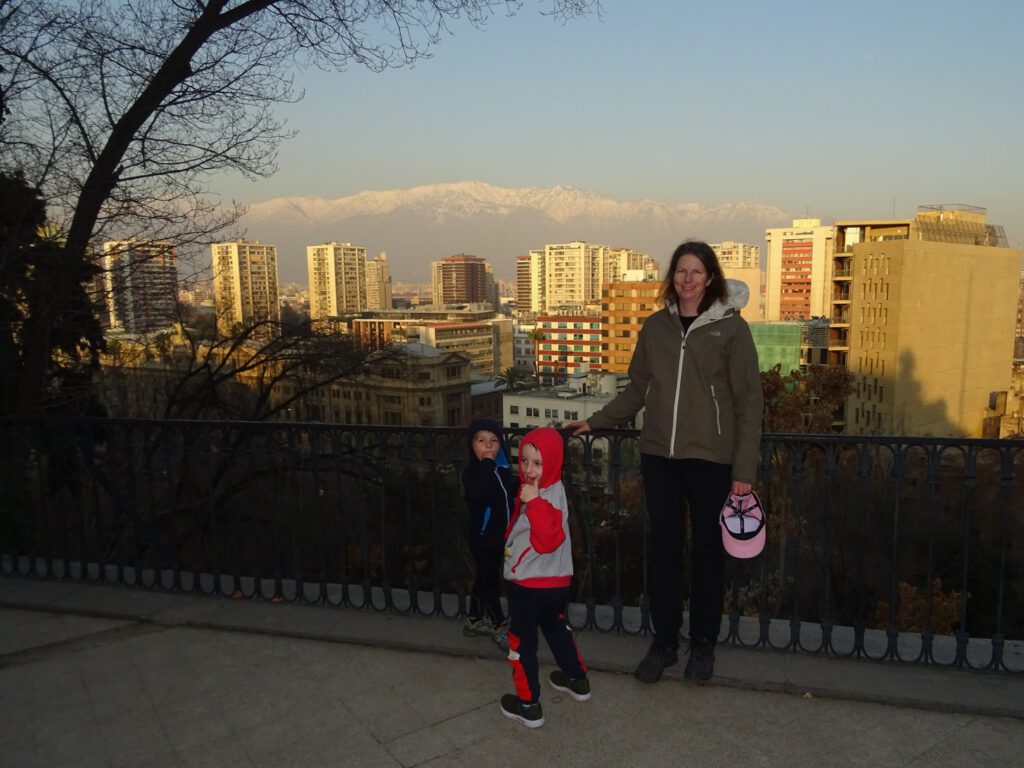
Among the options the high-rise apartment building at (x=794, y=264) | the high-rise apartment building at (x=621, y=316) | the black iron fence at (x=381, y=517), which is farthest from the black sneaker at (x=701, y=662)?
the high-rise apartment building at (x=794, y=264)

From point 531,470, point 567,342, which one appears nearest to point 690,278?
point 531,470

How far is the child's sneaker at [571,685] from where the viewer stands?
326 centimetres

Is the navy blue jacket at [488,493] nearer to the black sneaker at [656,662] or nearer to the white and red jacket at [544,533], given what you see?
the white and red jacket at [544,533]

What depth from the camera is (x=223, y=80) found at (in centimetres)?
628

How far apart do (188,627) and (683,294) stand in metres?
3.21

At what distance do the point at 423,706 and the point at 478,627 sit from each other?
68 cm

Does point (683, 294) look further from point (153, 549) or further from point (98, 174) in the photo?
point (98, 174)

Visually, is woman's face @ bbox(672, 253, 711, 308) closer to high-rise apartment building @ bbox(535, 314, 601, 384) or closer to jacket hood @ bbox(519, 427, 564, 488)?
jacket hood @ bbox(519, 427, 564, 488)

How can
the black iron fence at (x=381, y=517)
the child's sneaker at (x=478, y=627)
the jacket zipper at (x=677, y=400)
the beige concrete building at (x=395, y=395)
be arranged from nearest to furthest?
the jacket zipper at (x=677, y=400)
the black iron fence at (x=381, y=517)
the child's sneaker at (x=478, y=627)
the beige concrete building at (x=395, y=395)

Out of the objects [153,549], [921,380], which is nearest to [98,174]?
[153,549]

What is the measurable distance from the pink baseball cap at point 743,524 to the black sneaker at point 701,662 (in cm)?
56

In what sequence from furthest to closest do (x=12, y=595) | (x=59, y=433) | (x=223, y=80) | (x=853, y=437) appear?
(x=223, y=80), (x=59, y=433), (x=12, y=595), (x=853, y=437)

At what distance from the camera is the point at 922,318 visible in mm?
51156

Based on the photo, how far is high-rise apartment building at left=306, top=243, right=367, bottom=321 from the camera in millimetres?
165875
